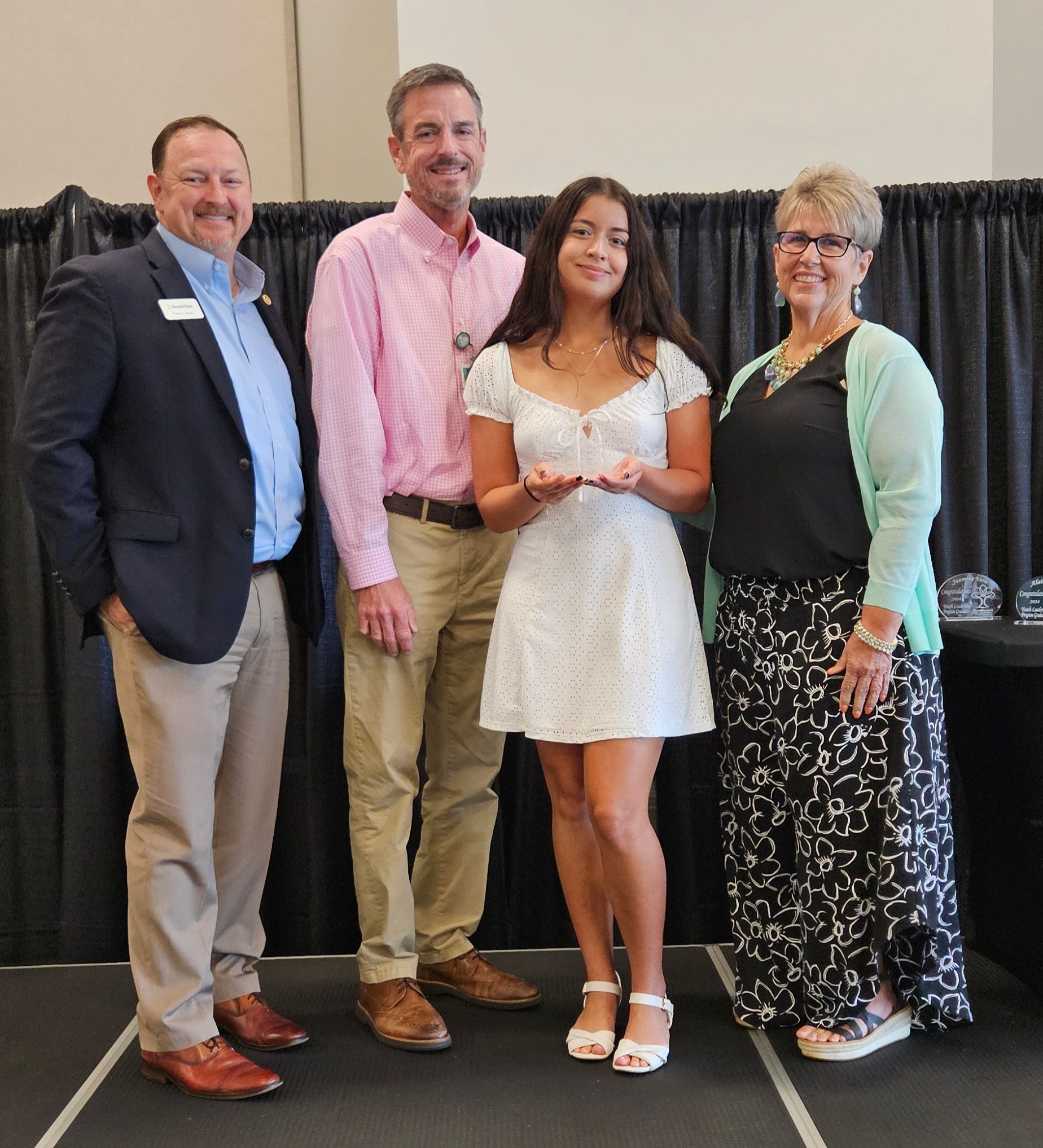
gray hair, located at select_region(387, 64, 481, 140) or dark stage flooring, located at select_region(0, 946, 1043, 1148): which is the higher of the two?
gray hair, located at select_region(387, 64, 481, 140)

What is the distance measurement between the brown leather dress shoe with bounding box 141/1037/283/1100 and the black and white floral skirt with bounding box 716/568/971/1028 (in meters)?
1.04

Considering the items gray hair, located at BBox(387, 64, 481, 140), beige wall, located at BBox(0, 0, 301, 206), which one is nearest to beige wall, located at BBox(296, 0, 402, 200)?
beige wall, located at BBox(0, 0, 301, 206)

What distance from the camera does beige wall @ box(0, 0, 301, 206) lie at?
12.1ft

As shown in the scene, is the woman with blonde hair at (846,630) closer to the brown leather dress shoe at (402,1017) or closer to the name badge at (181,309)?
the brown leather dress shoe at (402,1017)

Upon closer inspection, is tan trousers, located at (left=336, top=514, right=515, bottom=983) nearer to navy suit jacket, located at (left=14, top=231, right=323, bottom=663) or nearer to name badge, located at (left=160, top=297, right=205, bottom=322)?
navy suit jacket, located at (left=14, top=231, right=323, bottom=663)

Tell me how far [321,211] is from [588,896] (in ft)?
6.51

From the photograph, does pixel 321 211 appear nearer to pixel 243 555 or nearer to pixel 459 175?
pixel 459 175

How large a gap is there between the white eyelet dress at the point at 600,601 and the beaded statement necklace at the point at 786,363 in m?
0.16

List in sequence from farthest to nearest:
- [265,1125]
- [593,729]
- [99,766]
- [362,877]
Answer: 1. [99,766]
2. [362,877]
3. [593,729]
4. [265,1125]

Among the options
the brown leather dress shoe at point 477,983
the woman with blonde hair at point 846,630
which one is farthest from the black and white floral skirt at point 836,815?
the brown leather dress shoe at point 477,983

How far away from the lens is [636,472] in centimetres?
207

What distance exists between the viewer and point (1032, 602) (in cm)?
258

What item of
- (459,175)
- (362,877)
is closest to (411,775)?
(362,877)

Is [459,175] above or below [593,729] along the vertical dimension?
above
